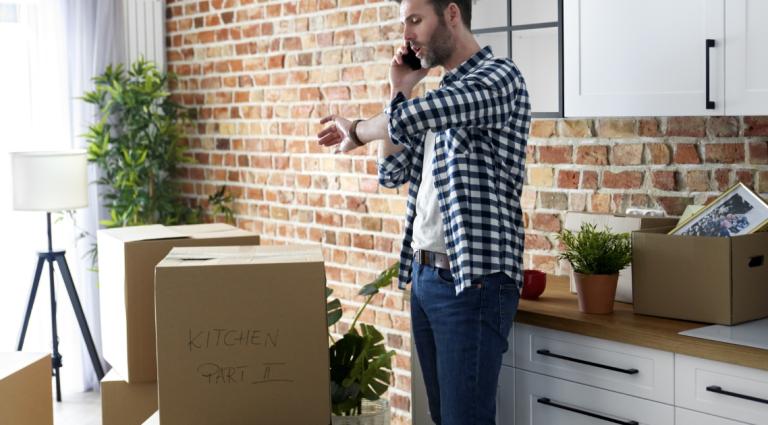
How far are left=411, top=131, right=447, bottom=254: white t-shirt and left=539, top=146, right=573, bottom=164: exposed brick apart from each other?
0.80 metres

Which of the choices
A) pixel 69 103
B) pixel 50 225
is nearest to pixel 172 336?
pixel 50 225

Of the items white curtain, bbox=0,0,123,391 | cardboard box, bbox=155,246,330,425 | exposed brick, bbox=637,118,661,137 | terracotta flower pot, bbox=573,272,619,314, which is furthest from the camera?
white curtain, bbox=0,0,123,391

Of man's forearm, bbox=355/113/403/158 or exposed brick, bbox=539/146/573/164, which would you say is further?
exposed brick, bbox=539/146/573/164

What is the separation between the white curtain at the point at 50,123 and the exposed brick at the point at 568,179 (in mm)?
2794

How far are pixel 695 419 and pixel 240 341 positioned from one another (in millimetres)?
1082

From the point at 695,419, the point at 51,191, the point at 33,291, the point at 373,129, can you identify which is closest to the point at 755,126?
the point at 695,419

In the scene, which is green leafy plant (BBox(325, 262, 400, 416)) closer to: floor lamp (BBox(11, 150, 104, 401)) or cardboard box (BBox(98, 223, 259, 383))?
cardboard box (BBox(98, 223, 259, 383))

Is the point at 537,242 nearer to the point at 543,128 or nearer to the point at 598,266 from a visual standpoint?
the point at 543,128

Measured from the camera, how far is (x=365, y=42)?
387 cm

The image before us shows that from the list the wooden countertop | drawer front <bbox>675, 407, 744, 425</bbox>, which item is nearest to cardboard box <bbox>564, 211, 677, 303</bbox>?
the wooden countertop

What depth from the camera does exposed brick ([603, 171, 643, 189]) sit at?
2.93 meters

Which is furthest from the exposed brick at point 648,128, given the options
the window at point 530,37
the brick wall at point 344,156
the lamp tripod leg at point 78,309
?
the lamp tripod leg at point 78,309

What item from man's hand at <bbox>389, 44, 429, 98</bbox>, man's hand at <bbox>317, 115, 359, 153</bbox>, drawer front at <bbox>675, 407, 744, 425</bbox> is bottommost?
drawer front at <bbox>675, 407, 744, 425</bbox>

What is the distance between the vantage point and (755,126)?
104 inches
